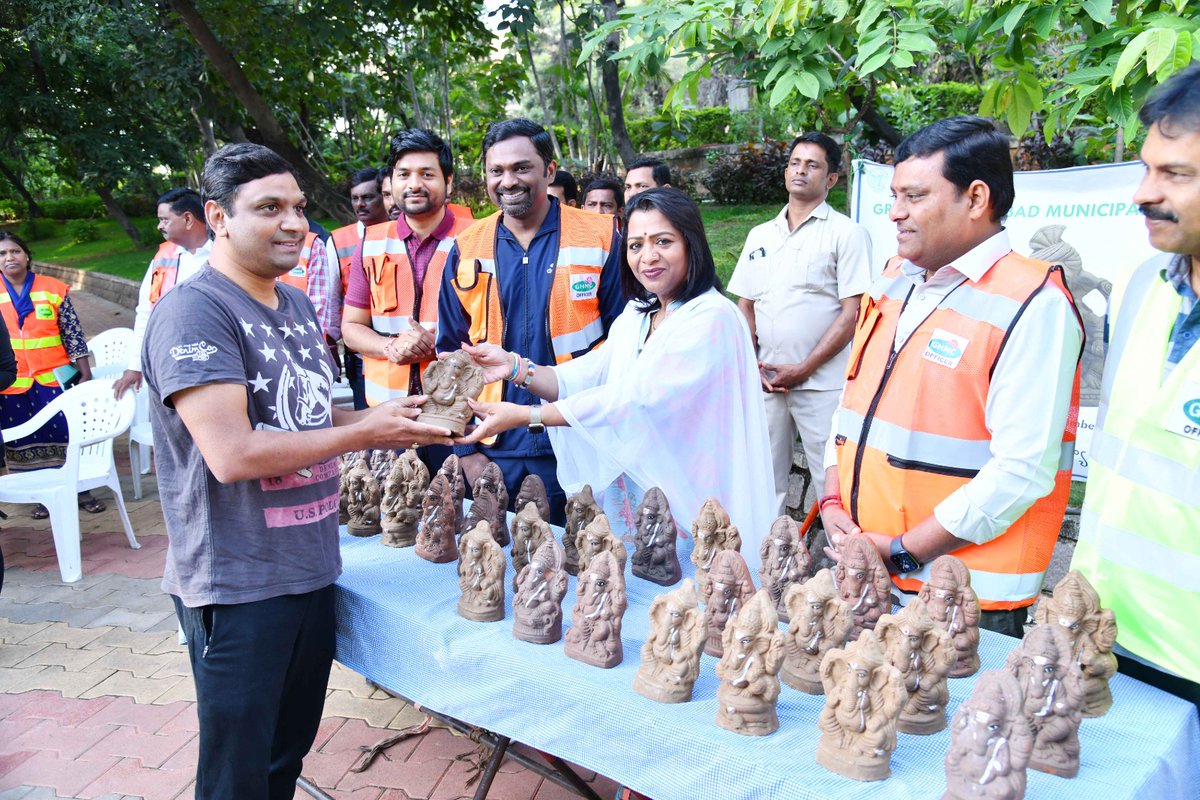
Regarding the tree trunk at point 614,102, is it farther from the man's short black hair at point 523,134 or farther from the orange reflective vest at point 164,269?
the man's short black hair at point 523,134

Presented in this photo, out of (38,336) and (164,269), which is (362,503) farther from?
(38,336)

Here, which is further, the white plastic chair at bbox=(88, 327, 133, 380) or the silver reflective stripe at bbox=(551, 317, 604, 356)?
the white plastic chair at bbox=(88, 327, 133, 380)

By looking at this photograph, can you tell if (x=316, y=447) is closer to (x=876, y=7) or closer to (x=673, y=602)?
(x=673, y=602)

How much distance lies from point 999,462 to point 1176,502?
1.37ft

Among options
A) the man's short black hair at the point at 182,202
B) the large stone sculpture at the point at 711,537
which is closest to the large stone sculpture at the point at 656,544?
the large stone sculpture at the point at 711,537

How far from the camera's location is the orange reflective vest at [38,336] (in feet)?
18.7

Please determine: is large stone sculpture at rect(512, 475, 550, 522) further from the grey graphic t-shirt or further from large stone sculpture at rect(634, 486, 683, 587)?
the grey graphic t-shirt

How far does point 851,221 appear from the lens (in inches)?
173

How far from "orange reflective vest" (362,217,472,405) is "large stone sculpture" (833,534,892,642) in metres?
2.30

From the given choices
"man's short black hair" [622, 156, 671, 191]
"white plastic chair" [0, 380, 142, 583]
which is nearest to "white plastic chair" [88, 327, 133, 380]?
"white plastic chair" [0, 380, 142, 583]

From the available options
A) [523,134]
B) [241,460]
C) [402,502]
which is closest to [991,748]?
[241,460]

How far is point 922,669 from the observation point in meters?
1.85

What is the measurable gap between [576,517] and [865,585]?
3.32 feet

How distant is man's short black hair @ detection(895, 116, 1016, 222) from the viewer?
214 cm
